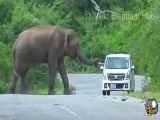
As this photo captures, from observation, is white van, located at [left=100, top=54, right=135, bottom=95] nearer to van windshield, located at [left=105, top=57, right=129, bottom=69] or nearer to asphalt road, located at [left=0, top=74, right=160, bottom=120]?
van windshield, located at [left=105, top=57, right=129, bottom=69]

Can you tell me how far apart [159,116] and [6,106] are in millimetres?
4967

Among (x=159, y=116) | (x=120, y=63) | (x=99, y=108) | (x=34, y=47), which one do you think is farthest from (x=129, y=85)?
(x=159, y=116)

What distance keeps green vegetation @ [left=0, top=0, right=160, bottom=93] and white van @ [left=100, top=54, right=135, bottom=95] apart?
657 mm

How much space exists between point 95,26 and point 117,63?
28195 mm

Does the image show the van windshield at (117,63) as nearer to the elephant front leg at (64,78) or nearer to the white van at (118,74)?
the white van at (118,74)

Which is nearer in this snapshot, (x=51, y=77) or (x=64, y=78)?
(x=64, y=78)

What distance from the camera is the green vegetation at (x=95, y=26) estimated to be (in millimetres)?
33719

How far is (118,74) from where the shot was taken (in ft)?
130

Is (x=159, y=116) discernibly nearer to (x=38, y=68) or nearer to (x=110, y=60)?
(x=110, y=60)

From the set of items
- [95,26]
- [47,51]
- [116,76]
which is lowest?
[116,76]

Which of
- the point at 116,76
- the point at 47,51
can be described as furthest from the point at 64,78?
the point at 116,76

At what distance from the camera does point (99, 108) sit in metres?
22.6

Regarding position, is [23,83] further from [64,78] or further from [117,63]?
[117,63]

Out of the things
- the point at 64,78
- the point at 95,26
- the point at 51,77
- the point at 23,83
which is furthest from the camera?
the point at 95,26
